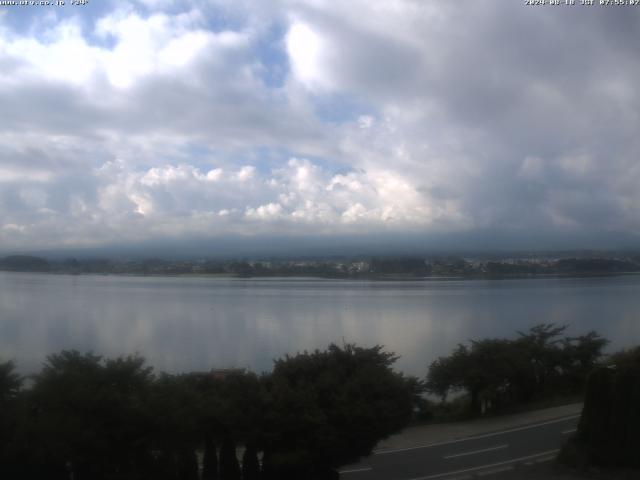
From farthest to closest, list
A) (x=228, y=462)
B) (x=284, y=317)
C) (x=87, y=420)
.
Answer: (x=284, y=317) → (x=228, y=462) → (x=87, y=420)

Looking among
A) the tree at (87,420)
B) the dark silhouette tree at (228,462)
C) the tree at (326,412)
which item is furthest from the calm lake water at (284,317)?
the tree at (326,412)

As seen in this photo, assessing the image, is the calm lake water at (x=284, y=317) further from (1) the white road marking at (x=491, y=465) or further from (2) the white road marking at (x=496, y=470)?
(2) the white road marking at (x=496, y=470)

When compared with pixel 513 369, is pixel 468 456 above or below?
below

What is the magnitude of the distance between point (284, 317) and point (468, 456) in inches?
956

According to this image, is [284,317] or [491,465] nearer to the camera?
[491,465]

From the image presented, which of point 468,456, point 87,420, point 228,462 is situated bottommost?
point 468,456

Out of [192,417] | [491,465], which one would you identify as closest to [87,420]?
[192,417]

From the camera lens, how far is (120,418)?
9688 millimetres

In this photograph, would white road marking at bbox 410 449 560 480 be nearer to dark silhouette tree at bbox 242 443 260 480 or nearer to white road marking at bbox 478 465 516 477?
white road marking at bbox 478 465 516 477

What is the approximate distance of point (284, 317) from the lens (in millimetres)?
37625

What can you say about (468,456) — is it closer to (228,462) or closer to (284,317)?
(228,462)

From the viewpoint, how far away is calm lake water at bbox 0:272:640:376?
85.6ft

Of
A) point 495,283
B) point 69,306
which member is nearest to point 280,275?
point 495,283

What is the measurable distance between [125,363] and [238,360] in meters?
14.8
